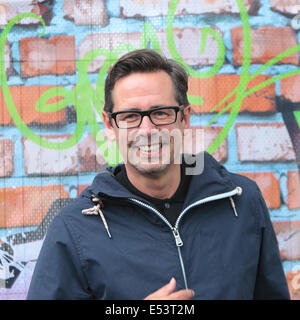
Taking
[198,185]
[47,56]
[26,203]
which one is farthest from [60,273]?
→ [47,56]

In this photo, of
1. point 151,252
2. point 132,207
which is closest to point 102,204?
point 132,207

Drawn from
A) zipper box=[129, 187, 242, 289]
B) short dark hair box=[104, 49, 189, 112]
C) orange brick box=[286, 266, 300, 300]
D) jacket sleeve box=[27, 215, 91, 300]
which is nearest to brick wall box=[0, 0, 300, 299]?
orange brick box=[286, 266, 300, 300]

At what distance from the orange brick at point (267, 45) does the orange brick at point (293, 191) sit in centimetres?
83

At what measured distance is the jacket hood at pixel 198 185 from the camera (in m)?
1.71

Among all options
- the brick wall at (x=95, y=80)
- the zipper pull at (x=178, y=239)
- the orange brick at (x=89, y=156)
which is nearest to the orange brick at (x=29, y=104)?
the brick wall at (x=95, y=80)

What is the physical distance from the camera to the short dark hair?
186 cm

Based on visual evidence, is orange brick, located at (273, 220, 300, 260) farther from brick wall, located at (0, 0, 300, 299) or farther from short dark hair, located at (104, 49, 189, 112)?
short dark hair, located at (104, 49, 189, 112)

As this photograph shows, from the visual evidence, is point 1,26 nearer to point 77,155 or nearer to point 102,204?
point 77,155

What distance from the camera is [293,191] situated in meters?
2.96

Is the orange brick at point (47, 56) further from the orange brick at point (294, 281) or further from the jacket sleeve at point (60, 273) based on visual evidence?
the orange brick at point (294, 281)

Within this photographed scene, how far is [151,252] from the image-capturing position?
1629mm

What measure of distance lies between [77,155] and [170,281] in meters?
1.57

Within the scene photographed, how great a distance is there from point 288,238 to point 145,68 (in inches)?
69.8

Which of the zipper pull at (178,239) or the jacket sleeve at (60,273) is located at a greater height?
the zipper pull at (178,239)
